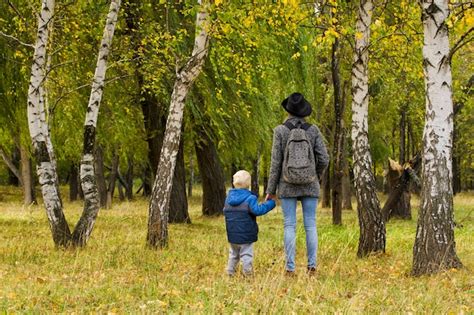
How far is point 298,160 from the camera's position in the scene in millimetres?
6492

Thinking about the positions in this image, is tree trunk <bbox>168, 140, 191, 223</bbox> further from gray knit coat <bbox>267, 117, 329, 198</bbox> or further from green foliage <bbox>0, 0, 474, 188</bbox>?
gray knit coat <bbox>267, 117, 329, 198</bbox>

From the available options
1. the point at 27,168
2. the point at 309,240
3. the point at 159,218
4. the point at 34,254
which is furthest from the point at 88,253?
the point at 27,168

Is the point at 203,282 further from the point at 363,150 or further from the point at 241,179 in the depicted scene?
the point at 363,150

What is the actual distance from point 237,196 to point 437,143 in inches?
93.6

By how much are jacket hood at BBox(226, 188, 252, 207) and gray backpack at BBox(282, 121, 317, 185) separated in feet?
1.56

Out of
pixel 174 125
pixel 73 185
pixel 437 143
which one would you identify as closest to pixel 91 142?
pixel 174 125

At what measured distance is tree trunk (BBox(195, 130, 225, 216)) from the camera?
58.1 feet

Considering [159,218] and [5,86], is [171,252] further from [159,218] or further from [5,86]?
[5,86]

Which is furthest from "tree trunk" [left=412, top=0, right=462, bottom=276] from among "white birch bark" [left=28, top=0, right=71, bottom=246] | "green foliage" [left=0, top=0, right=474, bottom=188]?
"white birch bark" [left=28, top=0, right=71, bottom=246]

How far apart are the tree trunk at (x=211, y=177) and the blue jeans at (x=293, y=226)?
34.9 ft

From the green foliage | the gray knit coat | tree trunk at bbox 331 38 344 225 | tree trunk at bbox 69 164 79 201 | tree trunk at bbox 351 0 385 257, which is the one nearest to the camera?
the gray knit coat

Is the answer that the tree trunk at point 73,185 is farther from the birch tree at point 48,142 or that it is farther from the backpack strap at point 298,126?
the backpack strap at point 298,126

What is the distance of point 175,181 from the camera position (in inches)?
617

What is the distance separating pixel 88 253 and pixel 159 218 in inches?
62.4
